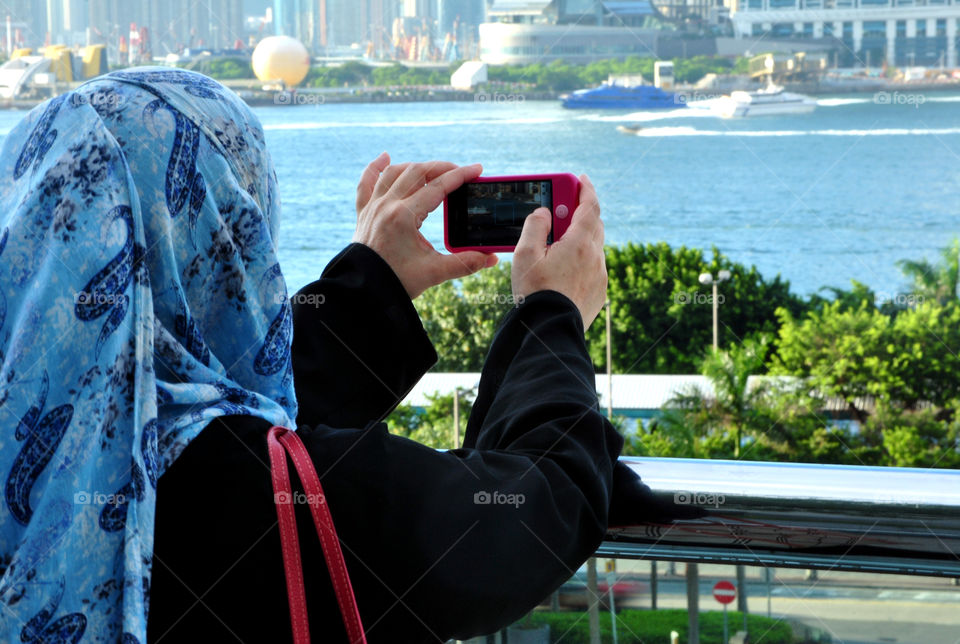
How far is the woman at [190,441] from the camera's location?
0.45 m

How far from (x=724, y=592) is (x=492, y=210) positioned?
0.31 metres

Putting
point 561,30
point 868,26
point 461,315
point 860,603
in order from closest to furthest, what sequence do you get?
point 860,603
point 461,315
point 561,30
point 868,26

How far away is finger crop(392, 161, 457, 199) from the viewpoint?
0.77m

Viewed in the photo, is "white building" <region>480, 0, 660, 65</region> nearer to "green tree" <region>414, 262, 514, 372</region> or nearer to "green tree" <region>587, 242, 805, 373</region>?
"green tree" <region>587, 242, 805, 373</region>

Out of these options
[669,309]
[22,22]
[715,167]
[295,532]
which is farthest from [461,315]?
[715,167]

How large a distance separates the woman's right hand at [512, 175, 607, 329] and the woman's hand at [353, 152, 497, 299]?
0.24 ft

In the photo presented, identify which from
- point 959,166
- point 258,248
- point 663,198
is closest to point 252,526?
point 258,248

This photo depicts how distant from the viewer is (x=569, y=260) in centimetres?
66

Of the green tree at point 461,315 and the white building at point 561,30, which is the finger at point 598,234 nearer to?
the green tree at point 461,315

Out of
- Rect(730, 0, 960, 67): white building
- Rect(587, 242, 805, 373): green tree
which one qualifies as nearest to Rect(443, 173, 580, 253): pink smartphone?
Rect(587, 242, 805, 373): green tree

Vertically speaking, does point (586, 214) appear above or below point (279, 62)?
below

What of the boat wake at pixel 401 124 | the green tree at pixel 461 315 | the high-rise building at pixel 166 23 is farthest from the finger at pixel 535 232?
the boat wake at pixel 401 124

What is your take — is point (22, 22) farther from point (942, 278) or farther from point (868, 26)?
point (942, 278)

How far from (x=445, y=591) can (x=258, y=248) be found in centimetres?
20
